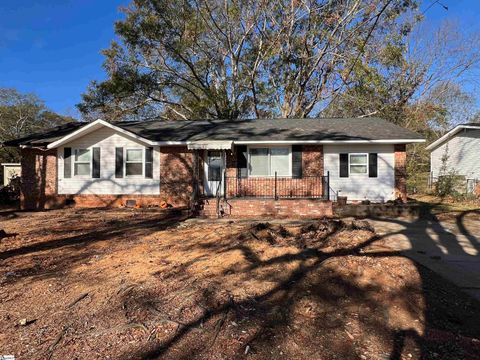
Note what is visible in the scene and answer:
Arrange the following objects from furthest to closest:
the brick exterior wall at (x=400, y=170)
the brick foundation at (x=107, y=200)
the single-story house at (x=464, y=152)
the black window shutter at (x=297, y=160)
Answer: the single-story house at (x=464, y=152) < the brick foundation at (x=107, y=200) < the black window shutter at (x=297, y=160) < the brick exterior wall at (x=400, y=170)

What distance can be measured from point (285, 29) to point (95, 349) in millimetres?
23250

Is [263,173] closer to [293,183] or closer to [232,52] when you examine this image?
[293,183]

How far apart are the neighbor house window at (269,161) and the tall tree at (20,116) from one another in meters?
36.0

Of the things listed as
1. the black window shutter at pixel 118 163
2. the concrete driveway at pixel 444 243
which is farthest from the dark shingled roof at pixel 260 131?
the concrete driveway at pixel 444 243

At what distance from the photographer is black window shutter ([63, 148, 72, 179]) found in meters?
15.5

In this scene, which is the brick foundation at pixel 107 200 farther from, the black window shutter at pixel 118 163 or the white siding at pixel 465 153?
the white siding at pixel 465 153

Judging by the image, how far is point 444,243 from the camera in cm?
830

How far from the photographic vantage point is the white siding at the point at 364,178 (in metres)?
14.5

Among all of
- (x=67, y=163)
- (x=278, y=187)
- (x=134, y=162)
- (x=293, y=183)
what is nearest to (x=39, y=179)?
(x=67, y=163)

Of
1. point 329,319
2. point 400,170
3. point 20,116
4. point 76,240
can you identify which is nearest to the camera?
point 329,319

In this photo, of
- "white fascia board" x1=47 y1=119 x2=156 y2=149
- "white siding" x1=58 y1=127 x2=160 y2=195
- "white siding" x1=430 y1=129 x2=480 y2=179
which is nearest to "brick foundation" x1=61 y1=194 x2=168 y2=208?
"white siding" x1=58 y1=127 x2=160 y2=195

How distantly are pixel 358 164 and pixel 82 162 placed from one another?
1217 centimetres

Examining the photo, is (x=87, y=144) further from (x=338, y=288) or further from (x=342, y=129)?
(x=338, y=288)

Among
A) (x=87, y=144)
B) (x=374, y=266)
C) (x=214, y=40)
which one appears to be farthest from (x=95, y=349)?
(x=214, y=40)
